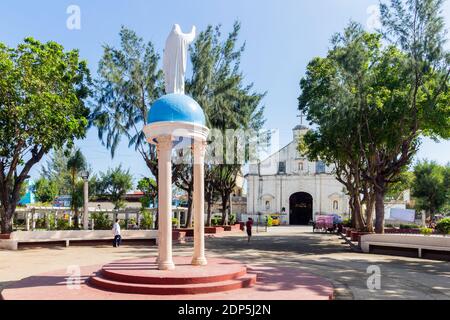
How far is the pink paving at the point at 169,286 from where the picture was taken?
8.56 m

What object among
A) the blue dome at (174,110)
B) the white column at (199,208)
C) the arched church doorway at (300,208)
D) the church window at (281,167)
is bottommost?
the arched church doorway at (300,208)

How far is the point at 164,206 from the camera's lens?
10.2m

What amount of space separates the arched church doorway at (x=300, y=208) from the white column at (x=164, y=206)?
49.4 m

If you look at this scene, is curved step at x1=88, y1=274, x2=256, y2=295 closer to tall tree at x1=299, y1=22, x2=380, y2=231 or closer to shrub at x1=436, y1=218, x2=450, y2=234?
tall tree at x1=299, y1=22, x2=380, y2=231

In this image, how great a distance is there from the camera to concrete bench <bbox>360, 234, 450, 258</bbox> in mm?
17250

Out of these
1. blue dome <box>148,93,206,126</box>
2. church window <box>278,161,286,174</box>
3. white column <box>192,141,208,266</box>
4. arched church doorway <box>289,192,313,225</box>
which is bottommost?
arched church doorway <box>289,192,313,225</box>

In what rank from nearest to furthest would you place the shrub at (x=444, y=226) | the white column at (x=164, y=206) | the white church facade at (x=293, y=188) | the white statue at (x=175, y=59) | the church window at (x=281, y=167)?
1. the white column at (x=164, y=206)
2. the white statue at (x=175, y=59)
3. the shrub at (x=444, y=226)
4. the white church facade at (x=293, y=188)
5. the church window at (x=281, y=167)

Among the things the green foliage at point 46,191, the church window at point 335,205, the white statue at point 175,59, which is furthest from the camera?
the church window at point 335,205

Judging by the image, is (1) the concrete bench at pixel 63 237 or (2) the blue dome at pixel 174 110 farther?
(1) the concrete bench at pixel 63 237

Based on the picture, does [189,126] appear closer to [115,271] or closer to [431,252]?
[115,271]

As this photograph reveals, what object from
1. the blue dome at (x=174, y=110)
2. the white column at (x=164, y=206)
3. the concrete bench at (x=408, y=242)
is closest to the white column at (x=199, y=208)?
the blue dome at (x=174, y=110)

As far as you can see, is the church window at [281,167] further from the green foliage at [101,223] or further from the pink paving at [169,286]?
the pink paving at [169,286]

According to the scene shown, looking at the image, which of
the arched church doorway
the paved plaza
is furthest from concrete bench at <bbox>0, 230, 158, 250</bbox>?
the arched church doorway

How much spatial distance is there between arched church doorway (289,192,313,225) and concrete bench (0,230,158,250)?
37.6 meters
